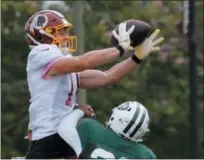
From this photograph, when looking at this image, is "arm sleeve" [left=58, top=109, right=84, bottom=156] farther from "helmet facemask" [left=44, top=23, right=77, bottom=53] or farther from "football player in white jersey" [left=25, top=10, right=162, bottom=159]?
"helmet facemask" [left=44, top=23, right=77, bottom=53]

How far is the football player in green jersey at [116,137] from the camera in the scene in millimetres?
5555

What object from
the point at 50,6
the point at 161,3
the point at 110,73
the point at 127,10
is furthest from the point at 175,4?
the point at 110,73

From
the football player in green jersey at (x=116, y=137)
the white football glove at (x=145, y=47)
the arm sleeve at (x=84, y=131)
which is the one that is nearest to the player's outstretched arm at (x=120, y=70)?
the white football glove at (x=145, y=47)

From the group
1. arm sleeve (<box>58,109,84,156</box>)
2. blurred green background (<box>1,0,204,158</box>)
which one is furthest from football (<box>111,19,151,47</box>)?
blurred green background (<box>1,0,204,158</box>)

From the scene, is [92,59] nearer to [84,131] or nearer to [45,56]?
[45,56]

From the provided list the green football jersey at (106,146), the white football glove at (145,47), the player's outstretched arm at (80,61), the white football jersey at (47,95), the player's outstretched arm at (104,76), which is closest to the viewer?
the green football jersey at (106,146)

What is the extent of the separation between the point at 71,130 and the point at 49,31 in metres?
0.67

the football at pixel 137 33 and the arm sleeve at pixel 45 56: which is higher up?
the football at pixel 137 33

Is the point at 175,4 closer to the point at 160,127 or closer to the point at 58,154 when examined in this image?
the point at 160,127

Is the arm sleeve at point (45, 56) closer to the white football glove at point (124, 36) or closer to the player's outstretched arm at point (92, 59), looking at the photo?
the player's outstretched arm at point (92, 59)

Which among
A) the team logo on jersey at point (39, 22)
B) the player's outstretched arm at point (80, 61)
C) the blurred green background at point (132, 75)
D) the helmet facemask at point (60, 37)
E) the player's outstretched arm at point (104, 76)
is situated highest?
the team logo on jersey at point (39, 22)

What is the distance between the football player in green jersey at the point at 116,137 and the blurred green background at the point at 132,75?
7630mm

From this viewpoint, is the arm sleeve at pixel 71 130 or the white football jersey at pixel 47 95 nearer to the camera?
the arm sleeve at pixel 71 130

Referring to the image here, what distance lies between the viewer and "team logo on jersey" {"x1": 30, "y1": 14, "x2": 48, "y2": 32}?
5.86m
